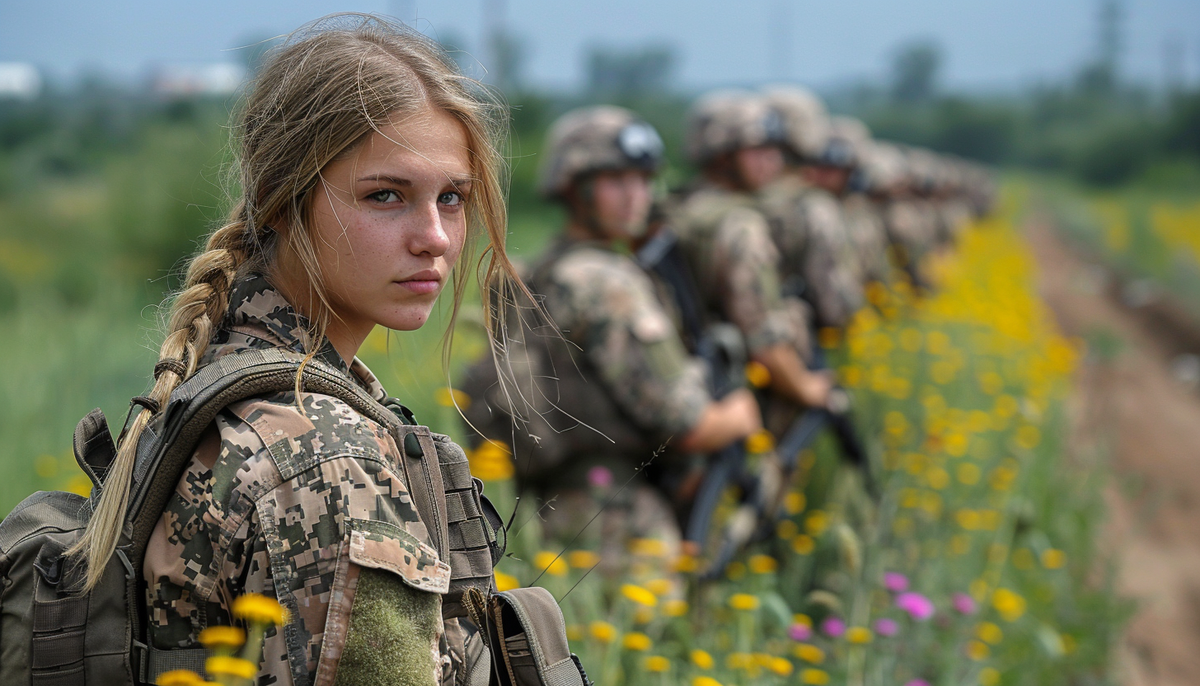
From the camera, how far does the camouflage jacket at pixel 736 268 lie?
4.26 metres

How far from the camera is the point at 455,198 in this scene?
1.24 m

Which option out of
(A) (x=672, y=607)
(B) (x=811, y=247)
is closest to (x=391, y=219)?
(A) (x=672, y=607)

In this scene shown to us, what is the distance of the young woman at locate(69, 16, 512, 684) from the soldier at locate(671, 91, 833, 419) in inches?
118

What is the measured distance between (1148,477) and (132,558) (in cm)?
835

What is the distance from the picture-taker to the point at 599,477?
309 cm

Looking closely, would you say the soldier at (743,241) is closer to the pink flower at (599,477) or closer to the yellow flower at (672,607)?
the pink flower at (599,477)

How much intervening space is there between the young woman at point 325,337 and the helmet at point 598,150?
213 cm

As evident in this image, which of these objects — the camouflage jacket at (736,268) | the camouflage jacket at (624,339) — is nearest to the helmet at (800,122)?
the camouflage jacket at (736,268)

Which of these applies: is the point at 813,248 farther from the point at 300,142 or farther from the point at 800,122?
the point at 300,142

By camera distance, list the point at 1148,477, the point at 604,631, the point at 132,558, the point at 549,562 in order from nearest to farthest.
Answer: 1. the point at 132,558
2. the point at 604,631
3. the point at 549,562
4. the point at 1148,477

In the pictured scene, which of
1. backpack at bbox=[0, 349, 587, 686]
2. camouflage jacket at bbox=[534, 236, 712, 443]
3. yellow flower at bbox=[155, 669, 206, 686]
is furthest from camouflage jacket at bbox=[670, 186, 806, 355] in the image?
yellow flower at bbox=[155, 669, 206, 686]

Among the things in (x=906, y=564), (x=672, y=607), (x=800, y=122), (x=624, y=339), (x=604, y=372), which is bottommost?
(x=906, y=564)

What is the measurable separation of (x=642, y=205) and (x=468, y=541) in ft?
8.28

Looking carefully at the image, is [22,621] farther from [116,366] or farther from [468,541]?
[116,366]
